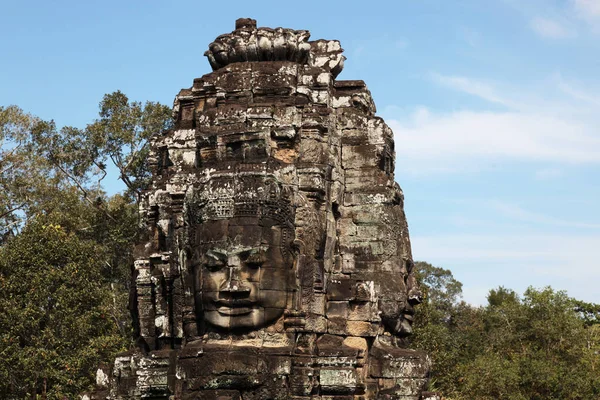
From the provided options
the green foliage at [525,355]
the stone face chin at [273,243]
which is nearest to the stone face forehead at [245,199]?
the stone face chin at [273,243]

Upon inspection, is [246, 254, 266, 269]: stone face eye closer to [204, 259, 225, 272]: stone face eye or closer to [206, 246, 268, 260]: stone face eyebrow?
[206, 246, 268, 260]: stone face eyebrow

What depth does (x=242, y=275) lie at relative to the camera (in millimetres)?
11570

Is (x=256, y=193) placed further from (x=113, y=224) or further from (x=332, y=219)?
(x=113, y=224)

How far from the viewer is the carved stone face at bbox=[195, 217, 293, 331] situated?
37.9 feet

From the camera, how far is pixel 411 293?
13.6 m

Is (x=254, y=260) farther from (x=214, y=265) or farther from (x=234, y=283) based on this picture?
(x=214, y=265)

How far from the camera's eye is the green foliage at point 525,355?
2781cm

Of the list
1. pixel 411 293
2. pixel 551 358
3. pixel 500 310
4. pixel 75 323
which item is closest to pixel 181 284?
pixel 411 293

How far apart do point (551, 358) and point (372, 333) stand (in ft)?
63.1

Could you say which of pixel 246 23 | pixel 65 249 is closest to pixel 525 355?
pixel 65 249

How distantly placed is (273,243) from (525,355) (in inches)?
806

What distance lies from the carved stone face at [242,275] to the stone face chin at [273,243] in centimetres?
2

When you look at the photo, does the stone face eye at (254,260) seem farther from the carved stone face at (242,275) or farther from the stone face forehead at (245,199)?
the stone face forehead at (245,199)

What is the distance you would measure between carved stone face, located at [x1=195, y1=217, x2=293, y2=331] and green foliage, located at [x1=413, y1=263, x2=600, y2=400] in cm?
1545
